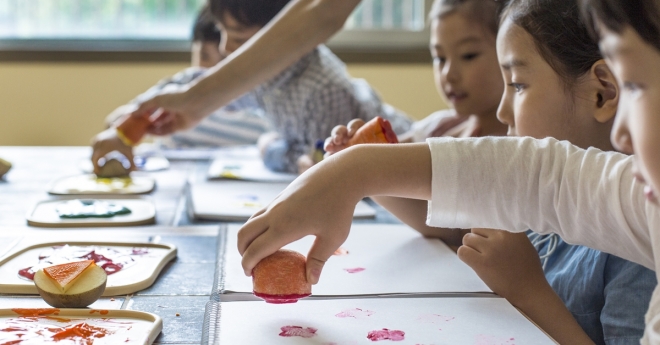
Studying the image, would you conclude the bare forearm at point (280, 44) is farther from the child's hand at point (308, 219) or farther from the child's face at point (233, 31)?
the child's hand at point (308, 219)

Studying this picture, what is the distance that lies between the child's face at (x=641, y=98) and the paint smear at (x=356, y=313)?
28cm

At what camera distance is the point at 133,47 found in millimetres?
3061

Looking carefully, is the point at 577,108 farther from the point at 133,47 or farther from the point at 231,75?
the point at 133,47

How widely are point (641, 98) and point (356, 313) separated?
323 millimetres

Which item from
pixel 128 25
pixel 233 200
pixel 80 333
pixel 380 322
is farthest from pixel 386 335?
pixel 128 25

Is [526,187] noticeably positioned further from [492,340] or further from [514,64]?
[514,64]

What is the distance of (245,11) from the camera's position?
177cm

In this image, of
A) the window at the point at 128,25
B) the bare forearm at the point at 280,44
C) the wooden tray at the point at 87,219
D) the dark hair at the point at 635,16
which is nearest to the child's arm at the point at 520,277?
the dark hair at the point at 635,16

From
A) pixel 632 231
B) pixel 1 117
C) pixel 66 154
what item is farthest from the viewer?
pixel 1 117

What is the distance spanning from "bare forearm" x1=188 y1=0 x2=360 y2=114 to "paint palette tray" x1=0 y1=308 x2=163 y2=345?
2.43 feet

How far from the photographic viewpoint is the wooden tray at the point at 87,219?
3.20 ft

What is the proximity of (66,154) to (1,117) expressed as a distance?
61.8 inches

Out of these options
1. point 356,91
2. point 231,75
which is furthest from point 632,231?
point 356,91

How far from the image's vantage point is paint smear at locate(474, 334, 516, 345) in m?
0.59
